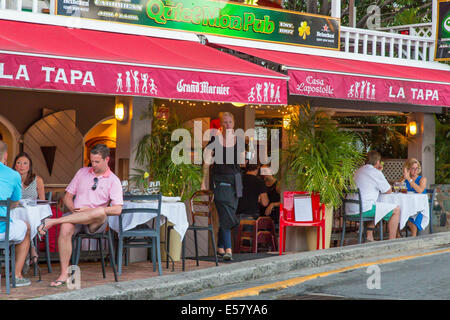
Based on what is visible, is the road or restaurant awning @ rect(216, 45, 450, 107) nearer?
the road

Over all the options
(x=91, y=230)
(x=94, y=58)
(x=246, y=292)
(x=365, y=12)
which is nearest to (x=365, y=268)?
(x=246, y=292)

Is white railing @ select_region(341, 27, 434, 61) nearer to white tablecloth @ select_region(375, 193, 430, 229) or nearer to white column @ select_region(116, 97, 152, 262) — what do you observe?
white tablecloth @ select_region(375, 193, 430, 229)

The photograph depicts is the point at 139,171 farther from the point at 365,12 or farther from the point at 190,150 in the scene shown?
the point at 365,12

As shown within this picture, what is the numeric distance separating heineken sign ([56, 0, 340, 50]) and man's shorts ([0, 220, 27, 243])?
140 inches

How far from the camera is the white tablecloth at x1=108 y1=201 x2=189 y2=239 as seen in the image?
28.6 ft

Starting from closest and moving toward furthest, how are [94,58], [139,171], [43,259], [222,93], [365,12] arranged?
[94,58], [222,93], [43,259], [139,171], [365,12]

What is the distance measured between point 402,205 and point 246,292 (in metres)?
4.98

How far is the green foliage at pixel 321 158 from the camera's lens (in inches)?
426

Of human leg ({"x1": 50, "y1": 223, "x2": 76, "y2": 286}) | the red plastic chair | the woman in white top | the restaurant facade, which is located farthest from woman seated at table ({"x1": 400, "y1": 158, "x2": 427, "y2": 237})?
human leg ({"x1": 50, "y1": 223, "x2": 76, "y2": 286})

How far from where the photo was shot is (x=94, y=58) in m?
7.91

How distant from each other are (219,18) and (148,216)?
398cm

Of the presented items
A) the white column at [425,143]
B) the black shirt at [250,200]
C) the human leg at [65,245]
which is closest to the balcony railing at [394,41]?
the white column at [425,143]

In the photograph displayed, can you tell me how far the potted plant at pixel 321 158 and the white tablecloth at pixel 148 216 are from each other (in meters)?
2.41

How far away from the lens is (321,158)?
10914 millimetres
